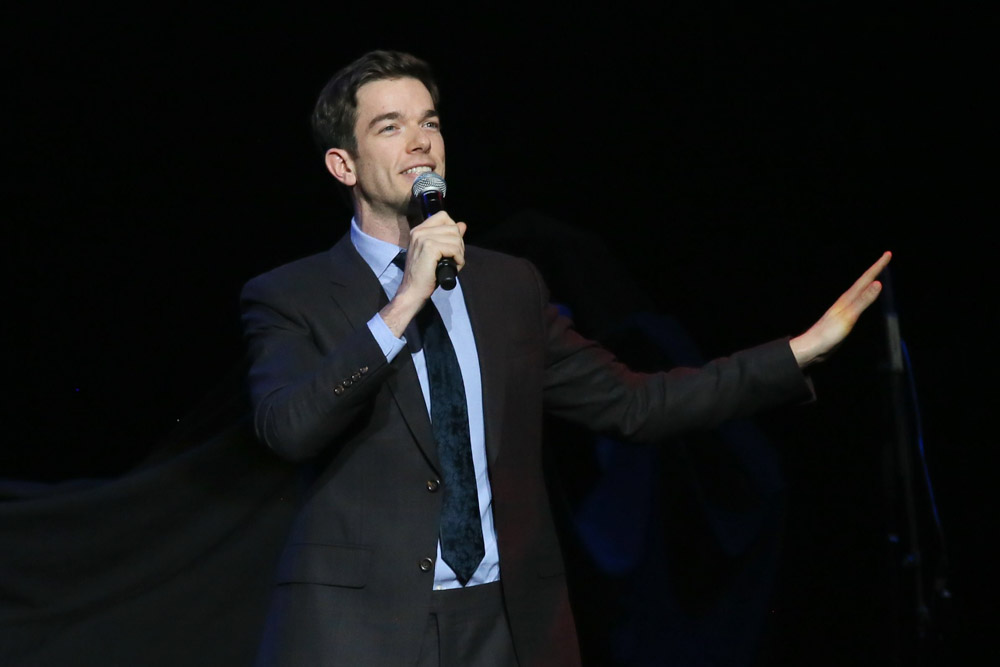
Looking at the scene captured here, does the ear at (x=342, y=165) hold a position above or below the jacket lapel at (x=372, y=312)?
above

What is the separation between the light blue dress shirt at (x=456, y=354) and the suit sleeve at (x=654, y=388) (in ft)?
0.64

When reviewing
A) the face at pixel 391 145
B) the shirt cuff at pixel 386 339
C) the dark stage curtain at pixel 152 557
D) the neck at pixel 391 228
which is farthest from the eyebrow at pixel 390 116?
the dark stage curtain at pixel 152 557

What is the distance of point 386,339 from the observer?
172cm

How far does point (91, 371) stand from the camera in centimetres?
263

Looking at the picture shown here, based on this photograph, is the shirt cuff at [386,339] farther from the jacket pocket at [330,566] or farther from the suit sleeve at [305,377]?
the jacket pocket at [330,566]

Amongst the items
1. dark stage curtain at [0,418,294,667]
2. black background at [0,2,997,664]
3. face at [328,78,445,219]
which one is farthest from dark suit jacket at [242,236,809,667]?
black background at [0,2,997,664]

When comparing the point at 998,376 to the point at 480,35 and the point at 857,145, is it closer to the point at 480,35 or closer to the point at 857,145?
the point at 857,145

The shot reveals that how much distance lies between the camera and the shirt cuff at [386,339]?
1718 mm

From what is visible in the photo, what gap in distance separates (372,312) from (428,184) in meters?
0.25

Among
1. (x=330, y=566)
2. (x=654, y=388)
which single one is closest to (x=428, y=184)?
(x=654, y=388)

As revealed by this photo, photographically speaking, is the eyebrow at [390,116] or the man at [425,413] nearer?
the man at [425,413]

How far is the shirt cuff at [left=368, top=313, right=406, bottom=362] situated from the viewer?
5.64 feet

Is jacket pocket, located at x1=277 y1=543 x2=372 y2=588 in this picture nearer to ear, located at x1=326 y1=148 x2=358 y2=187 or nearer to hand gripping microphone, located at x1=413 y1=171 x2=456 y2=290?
hand gripping microphone, located at x1=413 y1=171 x2=456 y2=290

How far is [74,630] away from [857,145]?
2.25m
